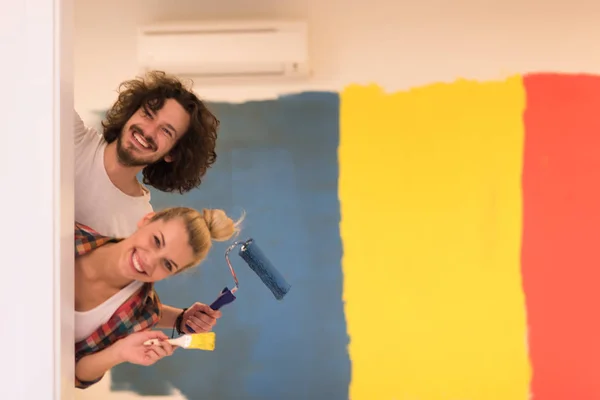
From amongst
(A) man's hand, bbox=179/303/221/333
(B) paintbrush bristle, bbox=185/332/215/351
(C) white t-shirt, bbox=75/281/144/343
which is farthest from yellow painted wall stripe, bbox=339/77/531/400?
(C) white t-shirt, bbox=75/281/144/343

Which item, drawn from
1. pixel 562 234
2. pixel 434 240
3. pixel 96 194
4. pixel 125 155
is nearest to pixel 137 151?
pixel 125 155

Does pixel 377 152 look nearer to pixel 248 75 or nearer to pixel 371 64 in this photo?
pixel 371 64

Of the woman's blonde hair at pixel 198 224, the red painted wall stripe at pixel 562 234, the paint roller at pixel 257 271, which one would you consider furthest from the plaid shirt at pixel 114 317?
the red painted wall stripe at pixel 562 234

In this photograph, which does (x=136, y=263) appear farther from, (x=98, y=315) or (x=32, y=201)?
(x=32, y=201)

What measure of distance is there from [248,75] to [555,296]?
1.23 meters

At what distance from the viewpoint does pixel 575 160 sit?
2092 mm

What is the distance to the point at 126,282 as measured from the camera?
1312mm

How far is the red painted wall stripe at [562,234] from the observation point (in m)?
2.04

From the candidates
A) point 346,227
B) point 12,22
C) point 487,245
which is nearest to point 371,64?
point 346,227

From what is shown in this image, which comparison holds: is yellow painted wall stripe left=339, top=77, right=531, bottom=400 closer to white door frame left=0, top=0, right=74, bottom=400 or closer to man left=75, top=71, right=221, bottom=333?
man left=75, top=71, right=221, bottom=333

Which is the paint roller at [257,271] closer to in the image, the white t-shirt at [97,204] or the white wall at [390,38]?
the white t-shirt at [97,204]

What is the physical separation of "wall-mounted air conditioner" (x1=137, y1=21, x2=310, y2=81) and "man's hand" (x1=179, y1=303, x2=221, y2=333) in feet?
2.70

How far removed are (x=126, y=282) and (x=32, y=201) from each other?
0.34m

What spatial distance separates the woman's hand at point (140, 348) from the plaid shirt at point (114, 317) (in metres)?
0.03
